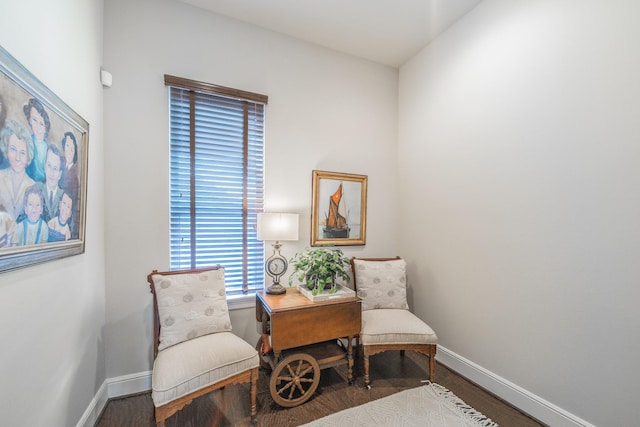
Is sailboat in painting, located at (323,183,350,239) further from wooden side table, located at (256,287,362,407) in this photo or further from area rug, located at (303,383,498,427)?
area rug, located at (303,383,498,427)

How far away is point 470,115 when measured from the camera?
2.21m

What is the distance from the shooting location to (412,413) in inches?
69.7

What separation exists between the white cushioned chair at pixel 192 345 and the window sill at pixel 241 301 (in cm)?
32

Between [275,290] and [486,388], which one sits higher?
[275,290]

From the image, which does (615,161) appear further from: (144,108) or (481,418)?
(144,108)

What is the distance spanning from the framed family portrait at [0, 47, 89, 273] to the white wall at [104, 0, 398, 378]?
0.48 meters

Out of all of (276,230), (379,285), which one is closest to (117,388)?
(276,230)

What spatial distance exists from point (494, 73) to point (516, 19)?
0.35 m

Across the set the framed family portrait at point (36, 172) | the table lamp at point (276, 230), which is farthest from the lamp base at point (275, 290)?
the framed family portrait at point (36, 172)

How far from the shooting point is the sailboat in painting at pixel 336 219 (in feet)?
8.68

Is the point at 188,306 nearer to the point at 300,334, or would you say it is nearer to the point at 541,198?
→ the point at 300,334

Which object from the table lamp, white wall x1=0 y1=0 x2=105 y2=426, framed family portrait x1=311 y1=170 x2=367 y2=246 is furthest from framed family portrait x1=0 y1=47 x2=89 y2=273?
framed family portrait x1=311 y1=170 x2=367 y2=246

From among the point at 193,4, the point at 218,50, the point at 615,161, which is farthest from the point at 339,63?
the point at 615,161

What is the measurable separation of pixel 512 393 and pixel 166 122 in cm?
325
